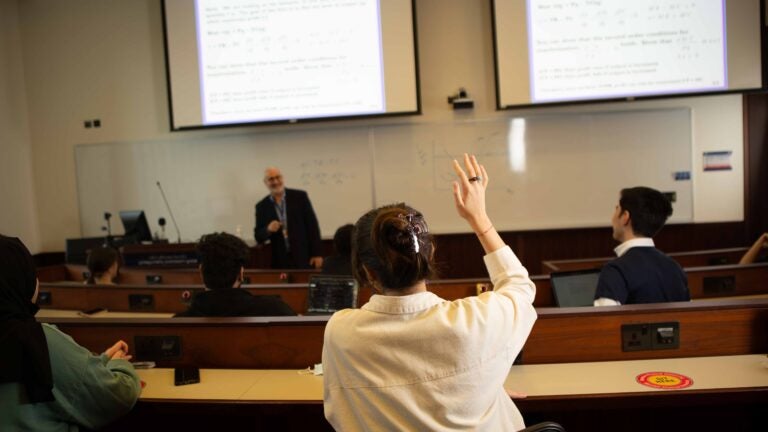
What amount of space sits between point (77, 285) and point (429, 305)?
3041 millimetres

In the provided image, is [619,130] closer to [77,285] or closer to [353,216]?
[353,216]

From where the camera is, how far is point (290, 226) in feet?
15.8

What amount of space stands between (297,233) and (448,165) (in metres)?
1.82

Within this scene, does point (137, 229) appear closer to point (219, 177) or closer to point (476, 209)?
point (219, 177)

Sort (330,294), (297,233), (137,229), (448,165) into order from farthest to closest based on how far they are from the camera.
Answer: (448,165)
(137,229)
(297,233)
(330,294)

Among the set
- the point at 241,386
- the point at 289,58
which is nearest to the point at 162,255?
the point at 289,58

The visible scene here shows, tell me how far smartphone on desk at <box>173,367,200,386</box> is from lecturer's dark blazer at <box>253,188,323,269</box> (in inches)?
115

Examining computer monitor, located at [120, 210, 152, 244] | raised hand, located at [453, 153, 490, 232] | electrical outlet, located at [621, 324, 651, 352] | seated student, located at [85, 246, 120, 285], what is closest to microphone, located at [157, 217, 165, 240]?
computer monitor, located at [120, 210, 152, 244]

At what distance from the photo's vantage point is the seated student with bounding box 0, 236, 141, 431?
1.42m

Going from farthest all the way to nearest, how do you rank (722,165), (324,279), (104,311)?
(722,165), (104,311), (324,279)

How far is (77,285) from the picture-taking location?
11.3 feet

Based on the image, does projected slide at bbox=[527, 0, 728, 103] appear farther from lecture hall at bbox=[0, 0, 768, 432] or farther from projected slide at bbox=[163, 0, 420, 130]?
projected slide at bbox=[163, 0, 420, 130]

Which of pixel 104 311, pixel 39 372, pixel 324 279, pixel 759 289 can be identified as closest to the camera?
pixel 39 372

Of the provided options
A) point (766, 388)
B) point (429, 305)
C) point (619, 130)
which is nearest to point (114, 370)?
point (429, 305)
